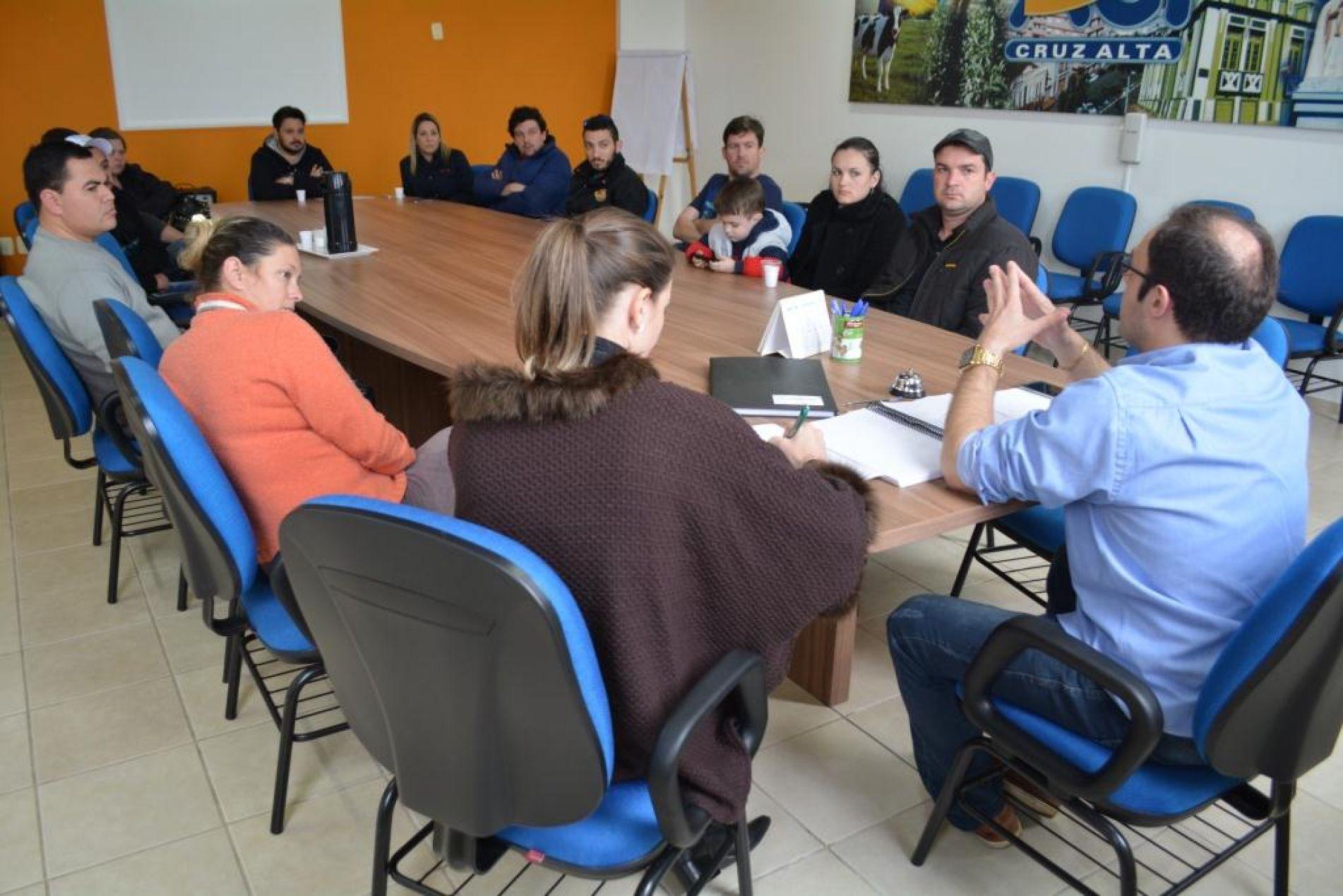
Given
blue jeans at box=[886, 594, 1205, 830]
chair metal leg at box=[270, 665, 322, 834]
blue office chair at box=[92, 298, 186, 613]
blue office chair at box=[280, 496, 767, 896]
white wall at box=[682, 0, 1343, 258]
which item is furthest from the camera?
white wall at box=[682, 0, 1343, 258]

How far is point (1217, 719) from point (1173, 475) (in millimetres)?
326

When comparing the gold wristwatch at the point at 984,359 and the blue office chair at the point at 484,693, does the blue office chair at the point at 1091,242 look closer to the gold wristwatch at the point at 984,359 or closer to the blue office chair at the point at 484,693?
the gold wristwatch at the point at 984,359

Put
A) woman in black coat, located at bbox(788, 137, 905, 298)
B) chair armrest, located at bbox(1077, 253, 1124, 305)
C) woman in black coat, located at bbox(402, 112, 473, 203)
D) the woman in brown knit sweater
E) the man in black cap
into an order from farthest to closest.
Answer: woman in black coat, located at bbox(402, 112, 473, 203), chair armrest, located at bbox(1077, 253, 1124, 305), woman in black coat, located at bbox(788, 137, 905, 298), the man in black cap, the woman in brown knit sweater

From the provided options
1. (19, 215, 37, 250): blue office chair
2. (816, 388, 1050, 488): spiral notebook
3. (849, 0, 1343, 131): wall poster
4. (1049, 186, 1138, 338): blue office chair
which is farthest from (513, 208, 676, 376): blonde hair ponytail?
(849, 0, 1343, 131): wall poster

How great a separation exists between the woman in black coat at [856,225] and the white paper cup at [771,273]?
0.31m

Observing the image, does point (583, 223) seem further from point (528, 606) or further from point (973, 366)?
point (973, 366)

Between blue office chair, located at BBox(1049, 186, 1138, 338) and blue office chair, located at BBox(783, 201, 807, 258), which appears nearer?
blue office chair, located at BBox(783, 201, 807, 258)

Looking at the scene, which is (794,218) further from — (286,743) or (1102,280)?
(286,743)

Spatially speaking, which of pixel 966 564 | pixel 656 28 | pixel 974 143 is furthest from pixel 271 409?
pixel 656 28

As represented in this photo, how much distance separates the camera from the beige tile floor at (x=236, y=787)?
73.4 inches

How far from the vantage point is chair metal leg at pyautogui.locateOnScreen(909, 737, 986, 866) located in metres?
1.73

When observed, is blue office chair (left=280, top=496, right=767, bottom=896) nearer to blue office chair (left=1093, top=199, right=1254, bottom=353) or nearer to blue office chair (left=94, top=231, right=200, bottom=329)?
blue office chair (left=94, top=231, right=200, bottom=329)

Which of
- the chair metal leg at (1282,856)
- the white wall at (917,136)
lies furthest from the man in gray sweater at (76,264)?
the white wall at (917,136)

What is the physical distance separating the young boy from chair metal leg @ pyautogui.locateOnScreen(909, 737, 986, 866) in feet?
7.00
